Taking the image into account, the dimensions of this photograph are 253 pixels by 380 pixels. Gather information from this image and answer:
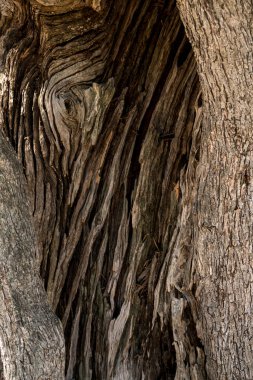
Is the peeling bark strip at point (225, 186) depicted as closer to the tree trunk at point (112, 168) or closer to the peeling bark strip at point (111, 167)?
the tree trunk at point (112, 168)

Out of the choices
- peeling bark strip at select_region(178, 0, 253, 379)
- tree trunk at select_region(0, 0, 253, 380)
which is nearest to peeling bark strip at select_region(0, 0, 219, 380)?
tree trunk at select_region(0, 0, 253, 380)

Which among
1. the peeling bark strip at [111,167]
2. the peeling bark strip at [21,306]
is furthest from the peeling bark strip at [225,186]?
the peeling bark strip at [21,306]

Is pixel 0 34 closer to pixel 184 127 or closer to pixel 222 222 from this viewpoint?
pixel 184 127

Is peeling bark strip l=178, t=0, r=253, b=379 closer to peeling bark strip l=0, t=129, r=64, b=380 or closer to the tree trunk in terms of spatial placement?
the tree trunk

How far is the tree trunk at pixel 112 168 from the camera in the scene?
3.19 metres

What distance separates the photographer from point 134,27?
3.30 meters

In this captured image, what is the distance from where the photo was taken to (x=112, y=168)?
3357 mm

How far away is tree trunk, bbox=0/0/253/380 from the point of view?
3.19m

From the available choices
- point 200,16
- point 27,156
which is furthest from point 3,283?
point 200,16

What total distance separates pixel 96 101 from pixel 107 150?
253mm

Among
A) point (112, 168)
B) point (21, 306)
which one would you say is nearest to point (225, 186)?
point (112, 168)

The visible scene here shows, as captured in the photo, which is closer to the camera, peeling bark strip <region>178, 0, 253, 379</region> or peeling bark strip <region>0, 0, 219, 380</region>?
peeling bark strip <region>178, 0, 253, 379</region>

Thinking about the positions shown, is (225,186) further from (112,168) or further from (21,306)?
(21,306)

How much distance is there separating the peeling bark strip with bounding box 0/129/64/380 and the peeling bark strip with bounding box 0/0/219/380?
59cm
